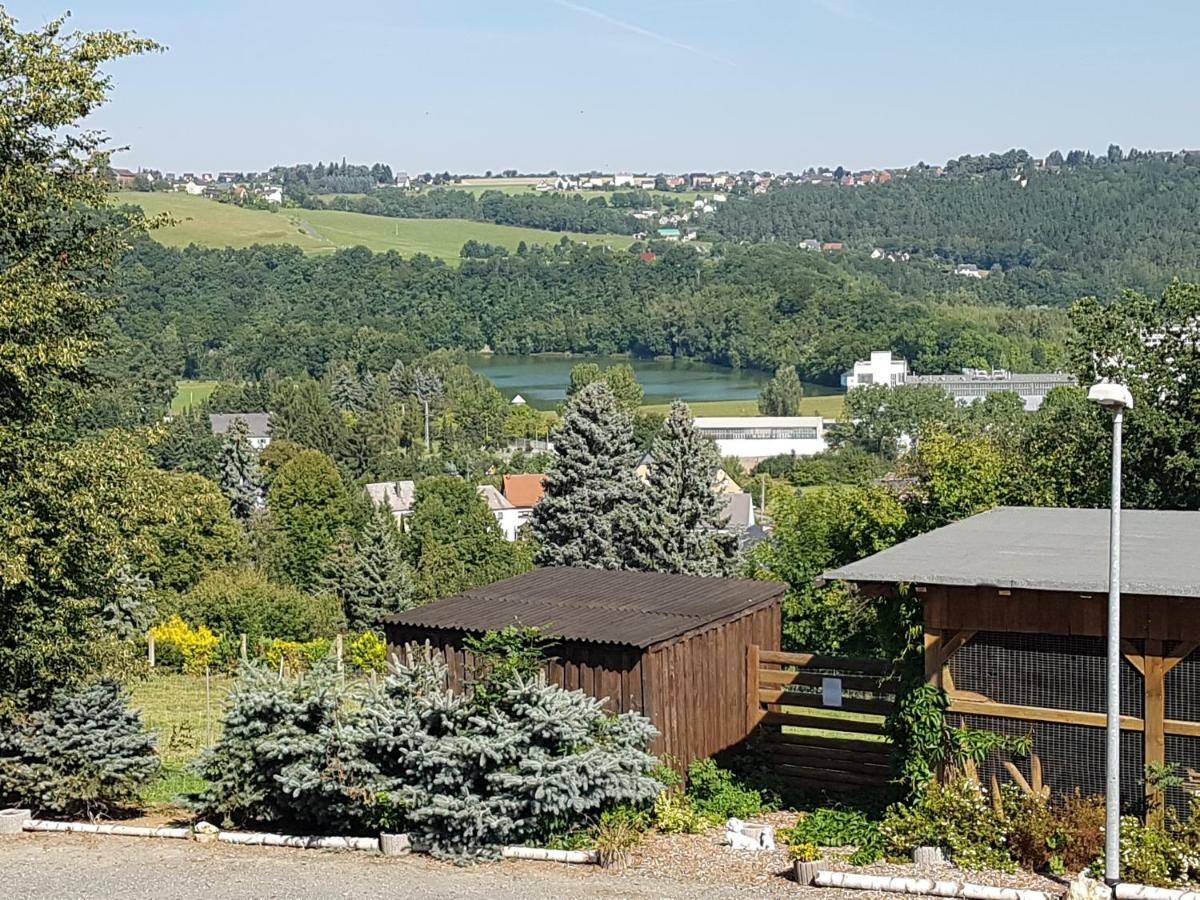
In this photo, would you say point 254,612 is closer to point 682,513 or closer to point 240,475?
point 682,513

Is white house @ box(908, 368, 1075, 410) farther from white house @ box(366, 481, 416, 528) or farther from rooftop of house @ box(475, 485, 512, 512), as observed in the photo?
white house @ box(366, 481, 416, 528)

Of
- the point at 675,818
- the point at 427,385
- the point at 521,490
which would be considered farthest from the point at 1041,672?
the point at 427,385

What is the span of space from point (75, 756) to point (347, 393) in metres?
118

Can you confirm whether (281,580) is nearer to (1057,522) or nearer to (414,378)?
(1057,522)

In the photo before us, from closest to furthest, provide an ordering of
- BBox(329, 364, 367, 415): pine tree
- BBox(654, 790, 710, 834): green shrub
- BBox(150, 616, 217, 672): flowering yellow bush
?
BBox(654, 790, 710, 834): green shrub → BBox(150, 616, 217, 672): flowering yellow bush → BBox(329, 364, 367, 415): pine tree

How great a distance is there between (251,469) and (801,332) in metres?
116

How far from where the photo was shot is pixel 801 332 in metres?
182

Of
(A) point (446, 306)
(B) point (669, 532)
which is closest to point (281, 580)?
(B) point (669, 532)

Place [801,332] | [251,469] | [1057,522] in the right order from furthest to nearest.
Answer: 1. [801,332]
2. [251,469]
3. [1057,522]

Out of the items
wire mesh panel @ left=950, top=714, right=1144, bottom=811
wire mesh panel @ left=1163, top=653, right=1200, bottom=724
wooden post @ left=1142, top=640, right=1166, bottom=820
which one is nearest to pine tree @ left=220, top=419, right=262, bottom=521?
wire mesh panel @ left=950, top=714, right=1144, bottom=811

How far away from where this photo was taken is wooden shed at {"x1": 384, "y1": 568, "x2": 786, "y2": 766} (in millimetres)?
13914

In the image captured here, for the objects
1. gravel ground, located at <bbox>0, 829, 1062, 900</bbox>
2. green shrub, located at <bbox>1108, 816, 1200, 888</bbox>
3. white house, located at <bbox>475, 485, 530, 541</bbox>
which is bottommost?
white house, located at <bbox>475, 485, 530, 541</bbox>

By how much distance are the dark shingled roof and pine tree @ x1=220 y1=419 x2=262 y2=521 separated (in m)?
57.1

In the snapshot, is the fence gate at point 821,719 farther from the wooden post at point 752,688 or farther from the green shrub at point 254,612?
the green shrub at point 254,612
